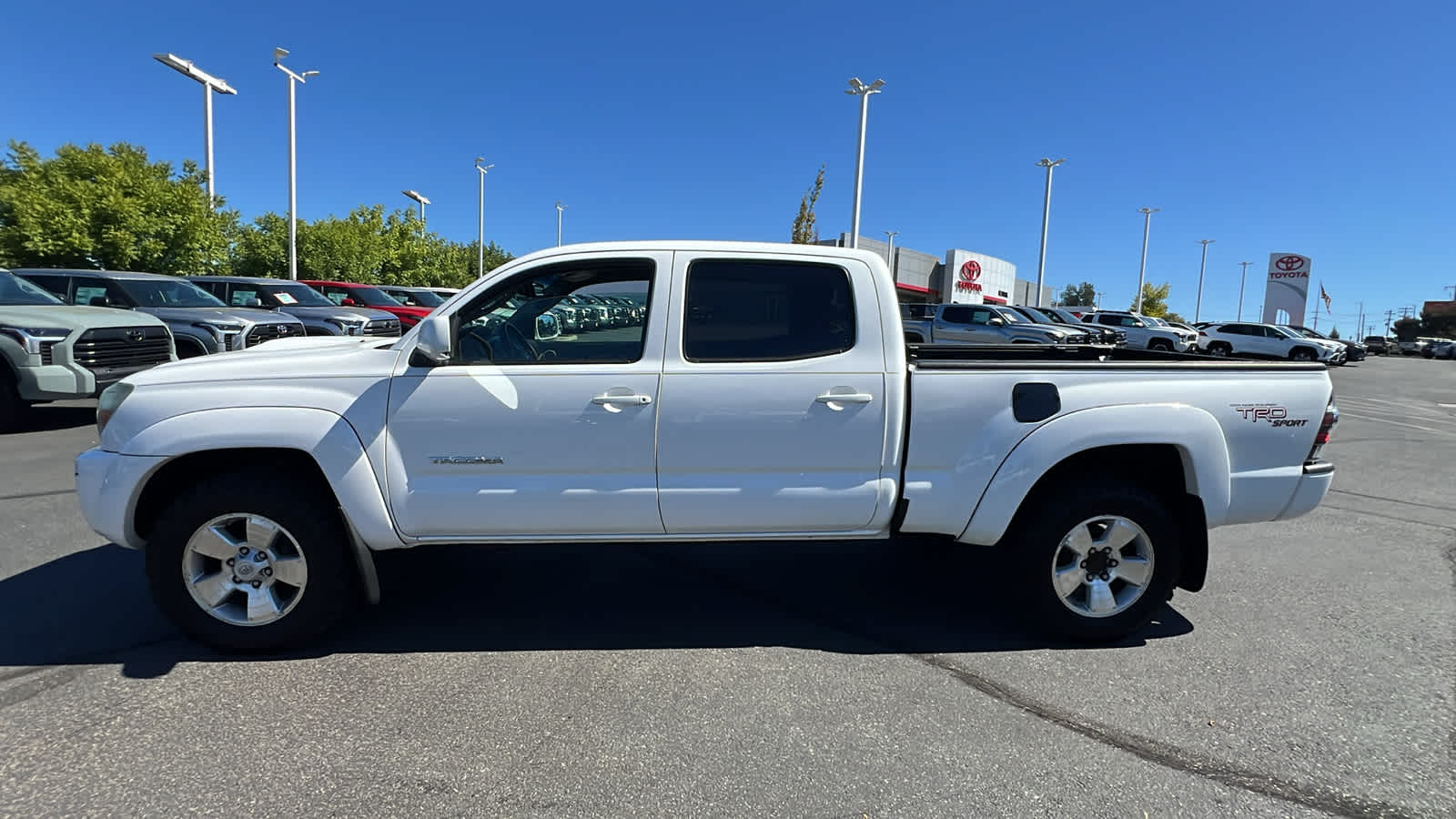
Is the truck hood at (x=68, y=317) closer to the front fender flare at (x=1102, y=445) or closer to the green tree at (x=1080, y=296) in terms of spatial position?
the front fender flare at (x=1102, y=445)

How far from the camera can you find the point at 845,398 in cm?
345

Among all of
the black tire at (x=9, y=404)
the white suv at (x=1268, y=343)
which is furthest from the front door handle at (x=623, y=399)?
the white suv at (x=1268, y=343)

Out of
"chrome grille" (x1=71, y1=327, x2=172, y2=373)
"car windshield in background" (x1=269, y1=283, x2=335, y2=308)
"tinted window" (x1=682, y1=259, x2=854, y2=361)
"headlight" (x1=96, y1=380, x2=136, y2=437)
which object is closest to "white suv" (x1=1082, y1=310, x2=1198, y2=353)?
"car windshield in background" (x1=269, y1=283, x2=335, y2=308)

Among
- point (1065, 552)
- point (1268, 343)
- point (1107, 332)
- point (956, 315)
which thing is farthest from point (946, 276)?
point (1065, 552)

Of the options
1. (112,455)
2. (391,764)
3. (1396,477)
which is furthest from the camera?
(1396,477)

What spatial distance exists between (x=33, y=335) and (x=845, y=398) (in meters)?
9.26

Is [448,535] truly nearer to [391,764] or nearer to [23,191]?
[391,764]

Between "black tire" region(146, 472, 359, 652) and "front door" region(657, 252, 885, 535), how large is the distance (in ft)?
4.81

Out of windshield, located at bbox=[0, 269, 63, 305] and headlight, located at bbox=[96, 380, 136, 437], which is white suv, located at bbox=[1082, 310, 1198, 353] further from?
headlight, located at bbox=[96, 380, 136, 437]

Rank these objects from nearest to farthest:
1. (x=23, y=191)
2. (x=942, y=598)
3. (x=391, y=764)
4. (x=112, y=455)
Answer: (x=391, y=764) < (x=112, y=455) < (x=942, y=598) < (x=23, y=191)

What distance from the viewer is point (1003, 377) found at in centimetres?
356

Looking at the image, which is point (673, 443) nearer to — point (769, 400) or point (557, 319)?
point (769, 400)

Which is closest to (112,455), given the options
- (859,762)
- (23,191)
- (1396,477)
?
(859,762)

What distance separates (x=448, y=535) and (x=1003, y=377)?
2.53 metres
